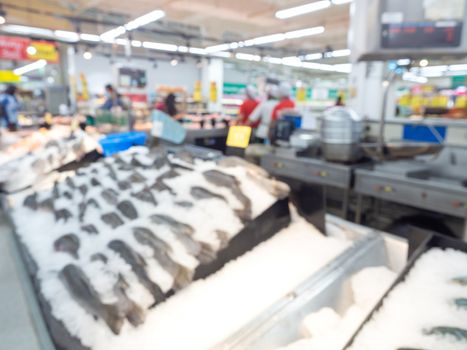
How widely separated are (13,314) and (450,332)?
93 cm

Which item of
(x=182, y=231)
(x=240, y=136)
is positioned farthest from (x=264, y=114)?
(x=182, y=231)

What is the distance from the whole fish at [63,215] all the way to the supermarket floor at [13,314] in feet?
0.75

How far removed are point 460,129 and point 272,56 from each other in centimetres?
1315

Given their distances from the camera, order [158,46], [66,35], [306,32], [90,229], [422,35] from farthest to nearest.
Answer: [158,46], [66,35], [306,32], [422,35], [90,229]

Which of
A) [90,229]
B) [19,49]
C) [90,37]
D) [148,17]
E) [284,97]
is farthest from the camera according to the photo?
[90,37]

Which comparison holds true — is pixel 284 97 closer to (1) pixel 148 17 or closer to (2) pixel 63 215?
(1) pixel 148 17

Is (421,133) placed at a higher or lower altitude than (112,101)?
lower

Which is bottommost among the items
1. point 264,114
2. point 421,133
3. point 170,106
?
point 421,133

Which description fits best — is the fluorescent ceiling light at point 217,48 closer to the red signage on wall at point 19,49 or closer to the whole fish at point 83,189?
the red signage on wall at point 19,49

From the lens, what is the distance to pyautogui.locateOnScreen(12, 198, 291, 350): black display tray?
28.2 inches

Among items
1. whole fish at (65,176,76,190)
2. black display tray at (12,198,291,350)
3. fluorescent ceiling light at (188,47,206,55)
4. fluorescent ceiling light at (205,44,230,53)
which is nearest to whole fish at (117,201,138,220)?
black display tray at (12,198,291,350)

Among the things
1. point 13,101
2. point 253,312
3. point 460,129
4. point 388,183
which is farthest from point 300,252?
point 13,101

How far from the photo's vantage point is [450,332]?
59 centimetres

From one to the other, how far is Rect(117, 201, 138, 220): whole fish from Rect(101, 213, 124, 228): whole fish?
29mm
